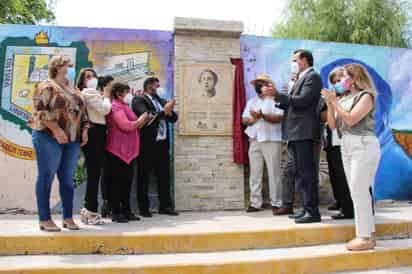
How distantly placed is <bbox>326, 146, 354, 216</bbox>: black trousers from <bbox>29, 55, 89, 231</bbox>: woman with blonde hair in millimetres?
2898

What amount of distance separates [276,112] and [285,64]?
1.12m

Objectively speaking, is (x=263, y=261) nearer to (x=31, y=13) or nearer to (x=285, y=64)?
(x=285, y=64)

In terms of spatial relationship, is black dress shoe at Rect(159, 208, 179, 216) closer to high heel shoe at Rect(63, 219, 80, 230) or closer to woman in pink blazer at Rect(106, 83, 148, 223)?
woman in pink blazer at Rect(106, 83, 148, 223)

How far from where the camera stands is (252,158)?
5887 mm

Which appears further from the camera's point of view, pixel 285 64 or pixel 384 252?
pixel 285 64

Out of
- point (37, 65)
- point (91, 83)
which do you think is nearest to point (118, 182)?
point (91, 83)

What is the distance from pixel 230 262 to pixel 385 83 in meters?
4.67

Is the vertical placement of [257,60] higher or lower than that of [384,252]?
higher

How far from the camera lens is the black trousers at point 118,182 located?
4867 mm

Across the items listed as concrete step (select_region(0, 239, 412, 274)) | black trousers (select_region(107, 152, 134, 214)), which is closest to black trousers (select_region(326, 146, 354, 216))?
concrete step (select_region(0, 239, 412, 274))

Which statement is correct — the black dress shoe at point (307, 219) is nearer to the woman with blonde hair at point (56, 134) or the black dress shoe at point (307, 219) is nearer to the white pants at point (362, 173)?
the white pants at point (362, 173)

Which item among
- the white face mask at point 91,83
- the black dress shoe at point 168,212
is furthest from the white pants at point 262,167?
the white face mask at point 91,83

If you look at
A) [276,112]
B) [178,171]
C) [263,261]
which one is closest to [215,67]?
[276,112]

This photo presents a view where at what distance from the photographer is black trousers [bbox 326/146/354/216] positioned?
5.07 meters
